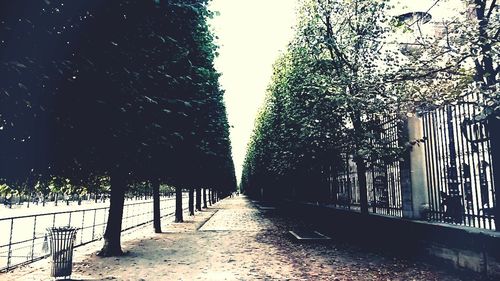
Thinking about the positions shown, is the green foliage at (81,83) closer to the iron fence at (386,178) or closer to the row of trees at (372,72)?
the row of trees at (372,72)

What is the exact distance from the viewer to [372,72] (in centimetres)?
1048

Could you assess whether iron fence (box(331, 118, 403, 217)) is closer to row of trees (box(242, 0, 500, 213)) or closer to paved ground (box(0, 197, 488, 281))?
row of trees (box(242, 0, 500, 213))

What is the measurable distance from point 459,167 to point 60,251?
8.75 meters

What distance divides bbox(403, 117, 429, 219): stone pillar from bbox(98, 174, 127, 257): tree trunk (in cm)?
846

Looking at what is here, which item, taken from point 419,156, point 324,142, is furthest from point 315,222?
point 419,156

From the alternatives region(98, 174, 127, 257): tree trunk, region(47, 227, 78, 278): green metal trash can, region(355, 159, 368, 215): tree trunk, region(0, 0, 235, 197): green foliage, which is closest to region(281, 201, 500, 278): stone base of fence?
region(355, 159, 368, 215): tree trunk

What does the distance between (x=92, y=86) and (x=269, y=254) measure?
734 centimetres

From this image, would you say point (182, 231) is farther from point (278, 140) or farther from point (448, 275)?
point (448, 275)

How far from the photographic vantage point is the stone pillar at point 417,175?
10.4 m

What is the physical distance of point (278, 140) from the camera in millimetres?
25328

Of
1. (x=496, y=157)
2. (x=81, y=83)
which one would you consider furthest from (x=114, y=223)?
(x=496, y=157)

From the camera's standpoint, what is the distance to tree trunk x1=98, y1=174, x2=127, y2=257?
39.8ft

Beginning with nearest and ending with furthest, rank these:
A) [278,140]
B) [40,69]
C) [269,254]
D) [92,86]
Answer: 1. [40,69]
2. [92,86]
3. [269,254]
4. [278,140]

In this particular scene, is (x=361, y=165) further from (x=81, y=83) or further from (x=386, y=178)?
(x=81, y=83)
